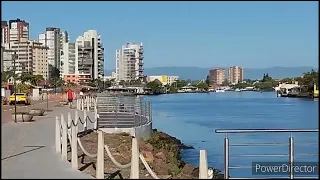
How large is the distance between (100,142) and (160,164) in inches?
361

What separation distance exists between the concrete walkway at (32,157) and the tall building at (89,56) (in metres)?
128

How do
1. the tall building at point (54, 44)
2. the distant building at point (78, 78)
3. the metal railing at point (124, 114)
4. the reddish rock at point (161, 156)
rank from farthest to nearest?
the tall building at point (54, 44) < the distant building at point (78, 78) < the metal railing at point (124, 114) < the reddish rock at point (161, 156)

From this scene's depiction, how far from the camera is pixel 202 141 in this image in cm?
3509

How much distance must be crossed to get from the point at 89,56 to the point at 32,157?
141999 millimetres

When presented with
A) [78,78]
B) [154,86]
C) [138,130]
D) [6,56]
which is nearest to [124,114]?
[138,130]

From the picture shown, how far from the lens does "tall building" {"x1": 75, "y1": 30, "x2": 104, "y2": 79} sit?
150 metres

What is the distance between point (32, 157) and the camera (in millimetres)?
13289

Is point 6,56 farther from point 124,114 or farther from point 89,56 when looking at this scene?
point 89,56

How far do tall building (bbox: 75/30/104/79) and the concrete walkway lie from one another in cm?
12788

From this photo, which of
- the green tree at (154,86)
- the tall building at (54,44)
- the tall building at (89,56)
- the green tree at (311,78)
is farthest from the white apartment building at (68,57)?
the green tree at (311,78)

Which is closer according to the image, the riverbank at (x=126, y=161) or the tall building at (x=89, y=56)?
the riverbank at (x=126, y=161)

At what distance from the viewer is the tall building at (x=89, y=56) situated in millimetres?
150000

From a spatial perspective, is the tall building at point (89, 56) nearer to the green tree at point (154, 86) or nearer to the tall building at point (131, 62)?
the green tree at point (154, 86)

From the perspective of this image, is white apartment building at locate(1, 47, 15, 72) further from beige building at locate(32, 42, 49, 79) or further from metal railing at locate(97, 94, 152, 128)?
beige building at locate(32, 42, 49, 79)
